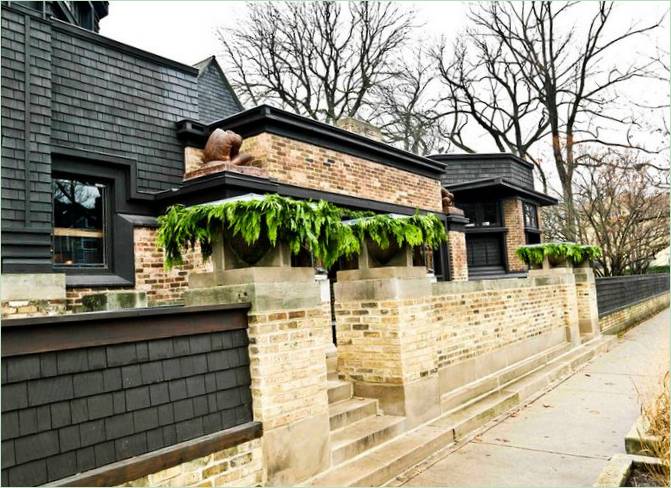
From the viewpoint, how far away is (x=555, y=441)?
18.9ft

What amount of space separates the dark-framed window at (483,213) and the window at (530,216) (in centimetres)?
130

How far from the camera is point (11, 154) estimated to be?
22.6ft

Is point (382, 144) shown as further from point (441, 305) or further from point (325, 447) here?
point (325, 447)

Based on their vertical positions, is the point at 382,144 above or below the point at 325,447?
above

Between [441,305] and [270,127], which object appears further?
[270,127]

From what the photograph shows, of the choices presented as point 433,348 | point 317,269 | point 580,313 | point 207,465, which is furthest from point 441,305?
point 580,313

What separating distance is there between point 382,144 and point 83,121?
19.6ft

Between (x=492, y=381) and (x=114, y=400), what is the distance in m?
5.93

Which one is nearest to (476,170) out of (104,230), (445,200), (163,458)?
(445,200)

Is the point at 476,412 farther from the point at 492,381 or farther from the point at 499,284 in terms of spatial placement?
the point at 499,284

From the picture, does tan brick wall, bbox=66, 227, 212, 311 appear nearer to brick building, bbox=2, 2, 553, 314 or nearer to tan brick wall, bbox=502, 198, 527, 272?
brick building, bbox=2, 2, 553, 314

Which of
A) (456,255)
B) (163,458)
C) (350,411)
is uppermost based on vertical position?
(456,255)

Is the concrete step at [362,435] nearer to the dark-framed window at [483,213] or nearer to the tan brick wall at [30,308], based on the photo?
the tan brick wall at [30,308]

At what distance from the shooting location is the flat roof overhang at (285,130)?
29.2ft
